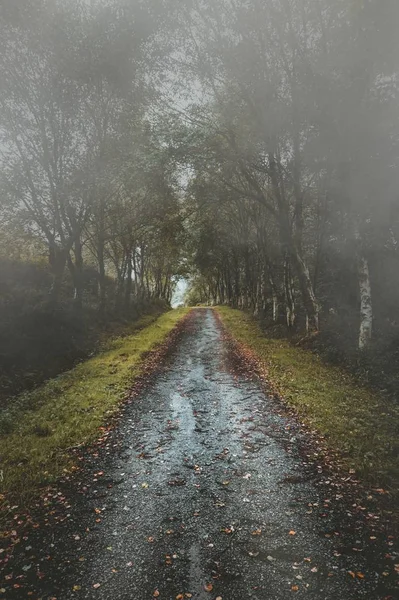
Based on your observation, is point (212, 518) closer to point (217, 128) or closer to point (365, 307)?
point (365, 307)

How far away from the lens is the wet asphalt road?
17.5 feet

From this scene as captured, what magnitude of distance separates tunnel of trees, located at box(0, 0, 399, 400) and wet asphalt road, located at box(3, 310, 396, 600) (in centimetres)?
753

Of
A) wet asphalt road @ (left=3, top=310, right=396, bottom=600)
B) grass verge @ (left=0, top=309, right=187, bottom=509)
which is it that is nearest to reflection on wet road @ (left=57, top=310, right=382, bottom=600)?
wet asphalt road @ (left=3, top=310, right=396, bottom=600)

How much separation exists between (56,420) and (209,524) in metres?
6.77

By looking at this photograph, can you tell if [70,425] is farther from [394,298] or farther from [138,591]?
[394,298]

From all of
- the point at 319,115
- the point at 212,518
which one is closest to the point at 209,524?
the point at 212,518

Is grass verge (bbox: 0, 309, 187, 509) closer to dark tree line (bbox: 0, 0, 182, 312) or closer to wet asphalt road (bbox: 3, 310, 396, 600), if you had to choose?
wet asphalt road (bbox: 3, 310, 396, 600)

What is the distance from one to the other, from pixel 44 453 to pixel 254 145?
17.6 m

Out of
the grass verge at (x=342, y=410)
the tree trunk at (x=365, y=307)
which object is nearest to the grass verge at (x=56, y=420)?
the grass verge at (x=342, y=410)

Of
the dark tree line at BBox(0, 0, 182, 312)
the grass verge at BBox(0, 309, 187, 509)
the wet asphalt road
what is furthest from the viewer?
the dark tree line at BBox(0, 0, 182, 312)

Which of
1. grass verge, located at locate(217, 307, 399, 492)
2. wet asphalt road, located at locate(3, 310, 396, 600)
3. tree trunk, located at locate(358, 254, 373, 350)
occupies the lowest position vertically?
wet asphalt road, located at locate(3, 310, 396, 600)

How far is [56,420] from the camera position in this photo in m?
11.7

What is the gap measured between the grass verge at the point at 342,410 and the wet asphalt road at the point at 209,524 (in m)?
1.03

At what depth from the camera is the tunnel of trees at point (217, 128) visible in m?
16.8
